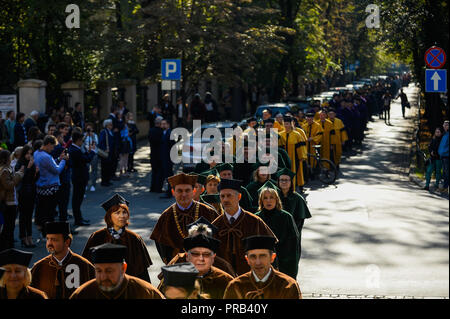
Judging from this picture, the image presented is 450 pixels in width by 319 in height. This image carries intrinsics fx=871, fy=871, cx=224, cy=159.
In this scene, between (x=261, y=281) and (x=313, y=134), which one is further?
(x=313, y=134)

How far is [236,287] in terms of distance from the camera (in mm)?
6531

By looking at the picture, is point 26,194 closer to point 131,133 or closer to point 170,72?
point 131,133

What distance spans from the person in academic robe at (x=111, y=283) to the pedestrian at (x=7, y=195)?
694cm

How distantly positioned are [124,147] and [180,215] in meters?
13.7

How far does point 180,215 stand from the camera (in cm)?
945

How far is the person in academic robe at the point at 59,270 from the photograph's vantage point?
7.73 meters

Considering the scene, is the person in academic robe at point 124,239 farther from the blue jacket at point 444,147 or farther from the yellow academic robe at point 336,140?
the yellow academic robe at point 336,140

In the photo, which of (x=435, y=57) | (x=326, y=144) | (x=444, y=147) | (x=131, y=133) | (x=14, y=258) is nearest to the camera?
(x=14, y=258)

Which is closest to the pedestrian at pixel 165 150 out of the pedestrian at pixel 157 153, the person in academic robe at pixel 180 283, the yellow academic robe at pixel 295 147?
the pedestrian at pixel 157 153

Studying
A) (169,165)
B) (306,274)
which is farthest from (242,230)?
(169,165)

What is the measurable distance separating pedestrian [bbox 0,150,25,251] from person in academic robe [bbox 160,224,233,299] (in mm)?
6246

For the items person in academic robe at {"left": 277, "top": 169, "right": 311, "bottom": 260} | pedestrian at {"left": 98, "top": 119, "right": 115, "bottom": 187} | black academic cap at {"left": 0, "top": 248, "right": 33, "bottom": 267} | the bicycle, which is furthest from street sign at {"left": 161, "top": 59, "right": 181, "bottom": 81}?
black academic cap at {"left": 0, "top": 248, "right": 33, "bottom": 267}

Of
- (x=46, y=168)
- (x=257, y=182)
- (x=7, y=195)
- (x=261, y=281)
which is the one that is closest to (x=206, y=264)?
(x=261, y=281)
